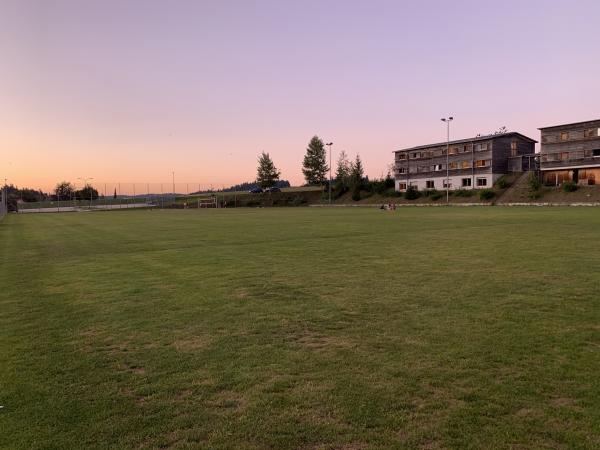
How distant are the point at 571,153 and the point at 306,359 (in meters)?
74.8

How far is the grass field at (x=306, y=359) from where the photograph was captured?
155 inches

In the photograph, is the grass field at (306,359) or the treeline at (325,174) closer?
the grass field at (306,359)

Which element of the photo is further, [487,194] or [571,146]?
[487,194]

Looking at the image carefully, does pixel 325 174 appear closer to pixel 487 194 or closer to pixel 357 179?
pixel 357 179

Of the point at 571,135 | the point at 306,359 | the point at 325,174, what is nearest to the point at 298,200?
the point at 325,174

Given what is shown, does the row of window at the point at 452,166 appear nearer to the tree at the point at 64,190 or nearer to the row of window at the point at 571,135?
the row of window at the point at 571,135

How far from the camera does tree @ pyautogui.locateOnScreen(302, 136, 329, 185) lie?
369 feet

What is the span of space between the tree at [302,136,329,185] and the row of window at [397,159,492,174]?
24113 millimetres

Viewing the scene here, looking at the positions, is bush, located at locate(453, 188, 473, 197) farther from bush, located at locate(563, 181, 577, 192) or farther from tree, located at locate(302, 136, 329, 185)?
tree, located at locate(302, 136, 329, 185)

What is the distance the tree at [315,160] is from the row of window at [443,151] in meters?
23.7

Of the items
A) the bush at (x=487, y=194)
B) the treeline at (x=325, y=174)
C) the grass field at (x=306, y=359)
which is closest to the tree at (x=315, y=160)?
the treeline at (x=325, y=174)

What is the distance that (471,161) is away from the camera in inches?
3140

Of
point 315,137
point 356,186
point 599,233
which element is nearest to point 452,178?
point 356,186

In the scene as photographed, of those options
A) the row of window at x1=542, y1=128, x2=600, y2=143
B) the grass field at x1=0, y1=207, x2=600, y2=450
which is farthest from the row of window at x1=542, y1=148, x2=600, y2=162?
the grass field at x1=0, y1=207, x2=600, y2=450
